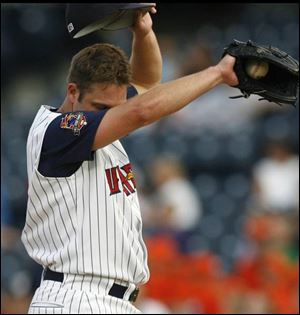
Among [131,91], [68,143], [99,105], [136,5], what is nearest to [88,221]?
[68,143]

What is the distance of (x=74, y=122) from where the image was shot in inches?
101

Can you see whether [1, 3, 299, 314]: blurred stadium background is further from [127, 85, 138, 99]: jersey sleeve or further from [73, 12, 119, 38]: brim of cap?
[73, 12, 119, 38]: brim of cap

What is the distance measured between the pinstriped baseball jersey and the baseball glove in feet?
1.76

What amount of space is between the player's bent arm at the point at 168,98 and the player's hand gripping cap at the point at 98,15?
1.56ft

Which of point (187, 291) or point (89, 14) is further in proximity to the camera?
point (187, 291)

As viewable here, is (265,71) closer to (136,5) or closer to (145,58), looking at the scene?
(136,5)

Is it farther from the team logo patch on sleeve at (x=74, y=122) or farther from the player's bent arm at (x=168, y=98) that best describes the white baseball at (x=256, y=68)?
the team logo patch on sleeve at (x=74, y=122)

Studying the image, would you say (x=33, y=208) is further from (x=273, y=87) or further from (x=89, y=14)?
(x=273, y=87)

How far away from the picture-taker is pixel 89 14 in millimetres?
2822

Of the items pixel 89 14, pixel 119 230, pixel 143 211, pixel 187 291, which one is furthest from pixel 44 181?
pixel 143 211

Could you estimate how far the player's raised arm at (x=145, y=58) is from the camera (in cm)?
309

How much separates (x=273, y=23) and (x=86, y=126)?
5595 millimetres

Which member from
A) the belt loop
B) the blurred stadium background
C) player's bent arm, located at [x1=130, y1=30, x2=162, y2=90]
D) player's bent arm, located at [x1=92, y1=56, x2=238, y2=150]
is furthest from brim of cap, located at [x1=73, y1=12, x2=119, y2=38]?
the blurred stadium background

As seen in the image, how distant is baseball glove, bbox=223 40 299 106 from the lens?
2.46m
